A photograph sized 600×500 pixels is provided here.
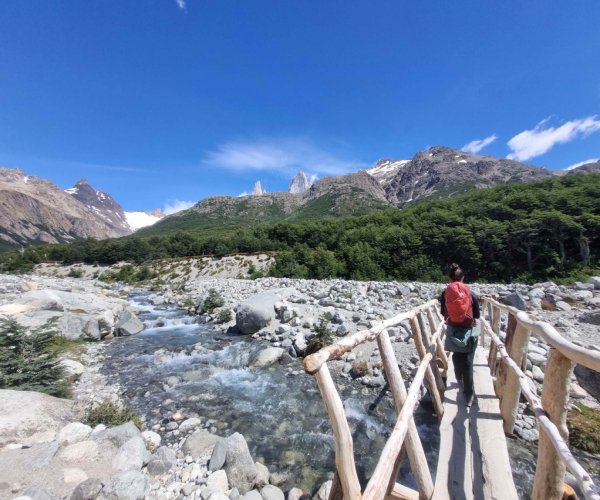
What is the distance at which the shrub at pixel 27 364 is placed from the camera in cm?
781

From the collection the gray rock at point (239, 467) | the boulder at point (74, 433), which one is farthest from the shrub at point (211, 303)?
the gray rock at point (239, 467)

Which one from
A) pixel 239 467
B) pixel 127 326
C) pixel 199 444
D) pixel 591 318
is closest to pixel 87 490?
pixel 199 444

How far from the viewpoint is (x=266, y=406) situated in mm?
8523

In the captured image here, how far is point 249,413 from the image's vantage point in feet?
26.8

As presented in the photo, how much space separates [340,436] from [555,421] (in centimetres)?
217

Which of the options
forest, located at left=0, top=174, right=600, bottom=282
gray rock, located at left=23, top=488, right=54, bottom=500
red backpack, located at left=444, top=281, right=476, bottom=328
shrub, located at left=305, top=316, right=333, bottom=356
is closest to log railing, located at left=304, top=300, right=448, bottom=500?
red backpack, located at left=444, top=281, right=476, bottom=328

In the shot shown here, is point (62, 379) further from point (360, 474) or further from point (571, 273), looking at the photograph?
point (571, 273)

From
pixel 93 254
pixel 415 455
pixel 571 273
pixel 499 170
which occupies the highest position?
pixel 499 170

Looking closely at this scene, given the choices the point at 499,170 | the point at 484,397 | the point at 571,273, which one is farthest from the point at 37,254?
the point at 499,170

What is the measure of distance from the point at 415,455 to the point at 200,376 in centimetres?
912

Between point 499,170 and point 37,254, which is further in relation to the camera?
point 499,170

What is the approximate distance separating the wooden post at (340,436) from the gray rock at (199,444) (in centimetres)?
471

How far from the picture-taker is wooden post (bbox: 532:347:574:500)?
257cm

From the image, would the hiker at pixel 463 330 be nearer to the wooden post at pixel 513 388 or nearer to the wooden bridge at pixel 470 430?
the wooden bridge at pixel 470 430
